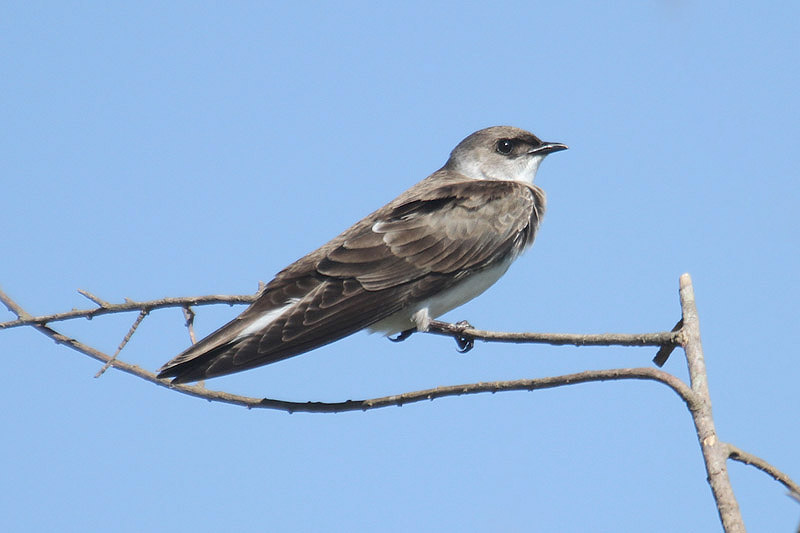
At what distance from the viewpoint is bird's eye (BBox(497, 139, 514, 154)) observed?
10312 mm

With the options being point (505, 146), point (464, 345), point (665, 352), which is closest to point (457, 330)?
point (464, 345)

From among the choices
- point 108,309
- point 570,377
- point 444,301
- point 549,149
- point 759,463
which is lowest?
point 759,463

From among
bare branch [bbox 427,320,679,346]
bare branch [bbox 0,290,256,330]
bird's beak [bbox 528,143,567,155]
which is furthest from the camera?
bird's beak [bbox 528,143,567,155]

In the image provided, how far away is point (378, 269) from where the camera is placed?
791 cm

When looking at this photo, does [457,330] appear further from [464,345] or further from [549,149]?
[549,149]

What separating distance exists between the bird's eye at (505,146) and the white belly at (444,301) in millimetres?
2120

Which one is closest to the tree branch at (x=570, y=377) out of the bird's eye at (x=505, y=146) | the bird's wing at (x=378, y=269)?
the bird's wing at (x=378, y=269)

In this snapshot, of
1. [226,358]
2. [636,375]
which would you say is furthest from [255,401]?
[636,375]

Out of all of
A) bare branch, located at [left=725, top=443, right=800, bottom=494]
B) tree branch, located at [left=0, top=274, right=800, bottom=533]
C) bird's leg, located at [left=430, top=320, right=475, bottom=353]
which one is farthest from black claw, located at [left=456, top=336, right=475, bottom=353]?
bare branch, located at [left=725, top=443, right=800, bottom=494]

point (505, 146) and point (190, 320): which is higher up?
point (505, 146)

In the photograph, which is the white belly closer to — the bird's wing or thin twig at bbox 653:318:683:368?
the bird's wing

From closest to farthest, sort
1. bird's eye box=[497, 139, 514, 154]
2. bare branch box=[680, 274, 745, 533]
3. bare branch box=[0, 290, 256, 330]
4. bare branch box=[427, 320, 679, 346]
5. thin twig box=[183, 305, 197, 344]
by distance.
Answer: bare branch box=[680, 274, 745, 533] → bare branch box=[427, 320, 679, 346] → bare branch box=[0, 290, 256, 330] → thin twig box=[183, 305, 197, 344] → bird's eye box=[497, 139, 514, 154]

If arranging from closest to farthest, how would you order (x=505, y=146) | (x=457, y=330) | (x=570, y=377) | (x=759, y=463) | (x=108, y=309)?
(x=759, y=463), (x=570, y=377), (x=108, y=309), (x=457, y=330), (x=505, y=146)

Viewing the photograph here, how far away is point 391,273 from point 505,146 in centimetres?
302
